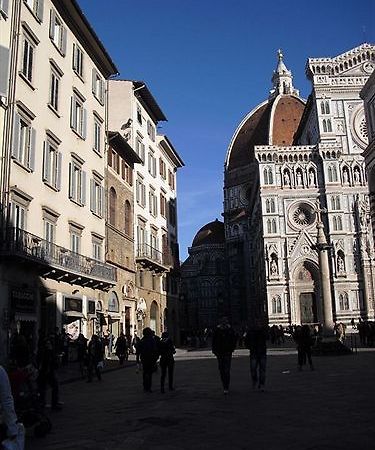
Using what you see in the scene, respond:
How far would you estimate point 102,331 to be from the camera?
1117 inches

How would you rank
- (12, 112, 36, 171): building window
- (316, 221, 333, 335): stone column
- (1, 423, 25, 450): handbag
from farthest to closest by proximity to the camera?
(316, 221, 333, 335): stone column
(12, 112, 36, 171): building window
(1, 423, 25, 450): handbag

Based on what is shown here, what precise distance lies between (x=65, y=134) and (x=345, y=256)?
41625 mm

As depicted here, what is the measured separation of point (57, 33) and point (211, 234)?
82664mm

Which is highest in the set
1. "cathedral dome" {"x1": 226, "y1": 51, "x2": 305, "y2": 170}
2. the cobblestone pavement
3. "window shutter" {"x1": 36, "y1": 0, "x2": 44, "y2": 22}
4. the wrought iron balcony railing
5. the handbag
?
"cathedral dome" {"x1": 226, "y1": 51, "x2": 305, "y2": 170}

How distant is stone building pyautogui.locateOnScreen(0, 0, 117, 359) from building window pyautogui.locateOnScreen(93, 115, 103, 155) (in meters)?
0.06

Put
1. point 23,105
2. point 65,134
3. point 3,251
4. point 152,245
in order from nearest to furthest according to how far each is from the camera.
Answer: point 3,251 < point 23,105 < point 65,134 < point 152,245

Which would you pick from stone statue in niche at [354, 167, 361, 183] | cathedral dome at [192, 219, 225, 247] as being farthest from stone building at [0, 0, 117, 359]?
cathedral dome at [192, 219, 225, 247]

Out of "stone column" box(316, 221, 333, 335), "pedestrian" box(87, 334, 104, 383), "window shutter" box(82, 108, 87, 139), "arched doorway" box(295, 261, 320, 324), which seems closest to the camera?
"pedestrian" box(87, 334, 104, 383)

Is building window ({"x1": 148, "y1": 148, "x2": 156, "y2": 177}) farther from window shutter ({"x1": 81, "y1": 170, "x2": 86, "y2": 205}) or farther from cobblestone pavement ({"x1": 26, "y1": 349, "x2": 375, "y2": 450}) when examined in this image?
cobblestone pavement ({"x1": 26, "y1": 349, "x2": 375, "y2": 450})

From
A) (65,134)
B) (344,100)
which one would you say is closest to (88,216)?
(65,134)

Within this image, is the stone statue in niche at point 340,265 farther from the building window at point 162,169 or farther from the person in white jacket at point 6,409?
the person in white jacket at point 6,409

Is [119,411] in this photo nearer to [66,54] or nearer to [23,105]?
[23,105]

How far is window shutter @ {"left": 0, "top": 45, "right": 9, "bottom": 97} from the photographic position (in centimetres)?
1817

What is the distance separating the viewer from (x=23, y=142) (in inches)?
801
